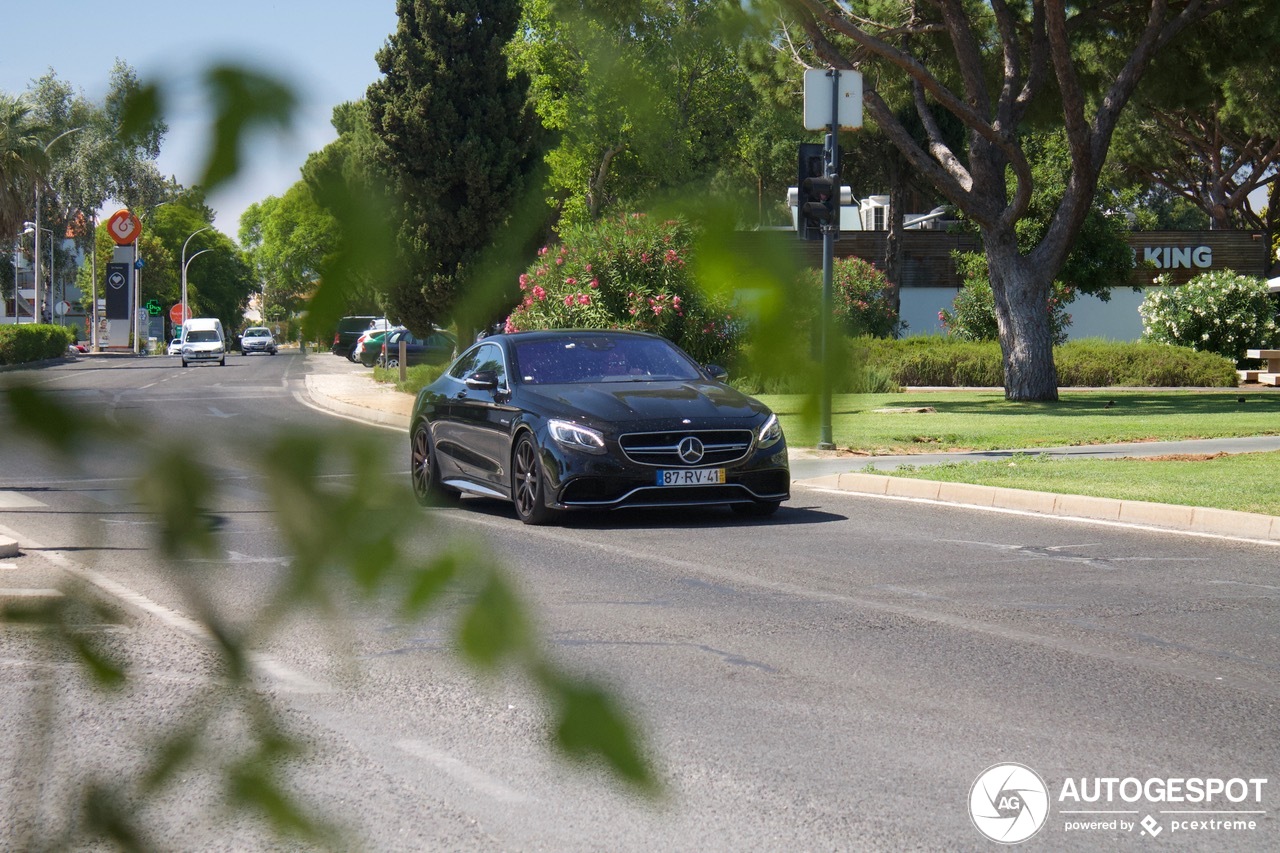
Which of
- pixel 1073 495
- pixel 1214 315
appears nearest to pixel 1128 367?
pixel 1214 315

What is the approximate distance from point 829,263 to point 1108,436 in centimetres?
1650

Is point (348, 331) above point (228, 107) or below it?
below

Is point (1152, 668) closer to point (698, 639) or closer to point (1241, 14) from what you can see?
point (698, 639)

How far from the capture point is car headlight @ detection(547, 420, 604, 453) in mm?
9750

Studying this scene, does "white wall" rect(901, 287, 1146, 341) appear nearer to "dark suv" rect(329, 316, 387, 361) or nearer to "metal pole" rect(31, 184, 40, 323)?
"metal pole" rect(31, 184, 40, 323)

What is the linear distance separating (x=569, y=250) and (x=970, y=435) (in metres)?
16.2

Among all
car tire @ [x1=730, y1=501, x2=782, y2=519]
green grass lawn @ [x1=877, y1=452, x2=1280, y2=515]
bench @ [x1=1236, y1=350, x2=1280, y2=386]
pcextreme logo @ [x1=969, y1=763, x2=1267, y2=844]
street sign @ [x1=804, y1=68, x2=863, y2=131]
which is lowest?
pcextreme logo @ [x1=969, y1=763, x2=1267, y2=844]

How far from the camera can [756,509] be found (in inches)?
424

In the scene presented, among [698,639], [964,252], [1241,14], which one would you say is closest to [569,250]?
[698,639]

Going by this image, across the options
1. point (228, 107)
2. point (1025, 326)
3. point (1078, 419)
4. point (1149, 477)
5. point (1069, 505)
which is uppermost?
point (1025, 326)

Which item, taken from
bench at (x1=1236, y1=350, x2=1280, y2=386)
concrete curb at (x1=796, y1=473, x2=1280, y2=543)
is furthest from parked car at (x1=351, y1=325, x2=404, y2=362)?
bench at (x1=1236, y1=350, x2=1280, y2=386)

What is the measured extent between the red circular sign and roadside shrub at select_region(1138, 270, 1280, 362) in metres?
34.6

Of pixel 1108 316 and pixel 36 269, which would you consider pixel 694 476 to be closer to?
pixel 36 269

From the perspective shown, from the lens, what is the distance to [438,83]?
1.14m
